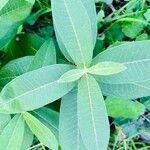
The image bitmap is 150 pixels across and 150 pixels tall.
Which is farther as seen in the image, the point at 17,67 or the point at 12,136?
the point at 17,67

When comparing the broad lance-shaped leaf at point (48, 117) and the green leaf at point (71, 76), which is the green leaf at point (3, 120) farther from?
the green leaf at point (71, 76)

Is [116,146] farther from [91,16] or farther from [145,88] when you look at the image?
[91,16]

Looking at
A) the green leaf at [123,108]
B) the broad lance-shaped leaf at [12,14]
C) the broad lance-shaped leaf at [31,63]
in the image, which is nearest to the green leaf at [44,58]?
the broad lance-shaped leaf at [31,63]

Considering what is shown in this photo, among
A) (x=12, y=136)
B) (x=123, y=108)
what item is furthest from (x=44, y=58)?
(x=123, y=108)

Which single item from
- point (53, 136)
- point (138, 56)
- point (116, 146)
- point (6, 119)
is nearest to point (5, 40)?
point (6, 119)

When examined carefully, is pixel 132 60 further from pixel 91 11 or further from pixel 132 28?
pixel 132 28

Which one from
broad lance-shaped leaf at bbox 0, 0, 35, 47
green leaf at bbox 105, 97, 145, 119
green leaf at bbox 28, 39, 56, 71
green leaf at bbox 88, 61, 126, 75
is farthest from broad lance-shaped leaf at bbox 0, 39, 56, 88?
green leaf at bbox 105, 97, 145, 119
